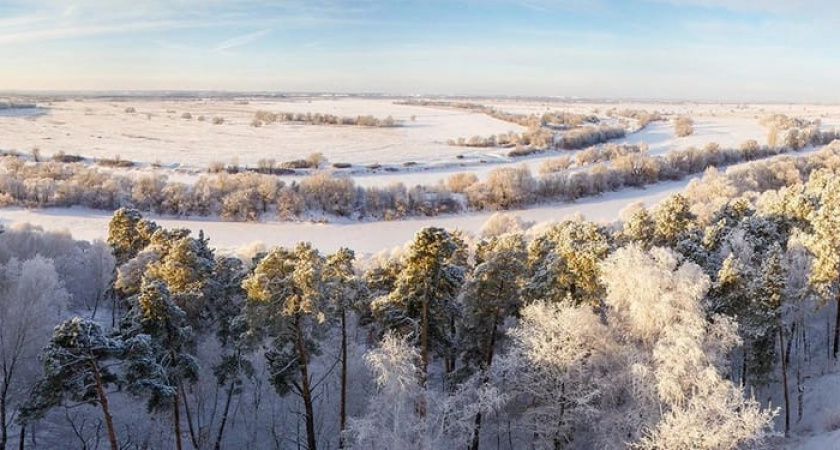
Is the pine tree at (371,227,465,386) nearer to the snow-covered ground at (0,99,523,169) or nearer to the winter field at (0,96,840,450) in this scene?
the winter field at (0,96,840,450)

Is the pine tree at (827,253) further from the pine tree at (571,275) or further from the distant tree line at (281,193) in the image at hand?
the distant tree line at (281,193)

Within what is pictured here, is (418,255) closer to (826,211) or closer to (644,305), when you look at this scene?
(644,305)

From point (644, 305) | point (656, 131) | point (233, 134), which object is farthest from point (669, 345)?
point (656, 131)

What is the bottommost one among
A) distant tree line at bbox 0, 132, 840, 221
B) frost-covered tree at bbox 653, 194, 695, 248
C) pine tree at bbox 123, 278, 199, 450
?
distant tree line at bbox 0, 132, 840, 221

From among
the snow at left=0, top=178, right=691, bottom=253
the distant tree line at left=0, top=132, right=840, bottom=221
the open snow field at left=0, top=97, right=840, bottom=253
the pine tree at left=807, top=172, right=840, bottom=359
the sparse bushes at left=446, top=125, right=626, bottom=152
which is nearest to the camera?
the pine tree at left=807, top=172, right=840, bottom=359

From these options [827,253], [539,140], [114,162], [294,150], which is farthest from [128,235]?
[539,140]

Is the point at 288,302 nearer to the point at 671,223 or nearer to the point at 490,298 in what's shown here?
the point at 490,298

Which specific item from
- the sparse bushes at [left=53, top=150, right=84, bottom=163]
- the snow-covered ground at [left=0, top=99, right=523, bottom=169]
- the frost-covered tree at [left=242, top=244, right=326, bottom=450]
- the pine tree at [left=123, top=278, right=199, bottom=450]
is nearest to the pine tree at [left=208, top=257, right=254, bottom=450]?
the frost-covered tree at [left=242, top=244, right=326, bottom=450]
